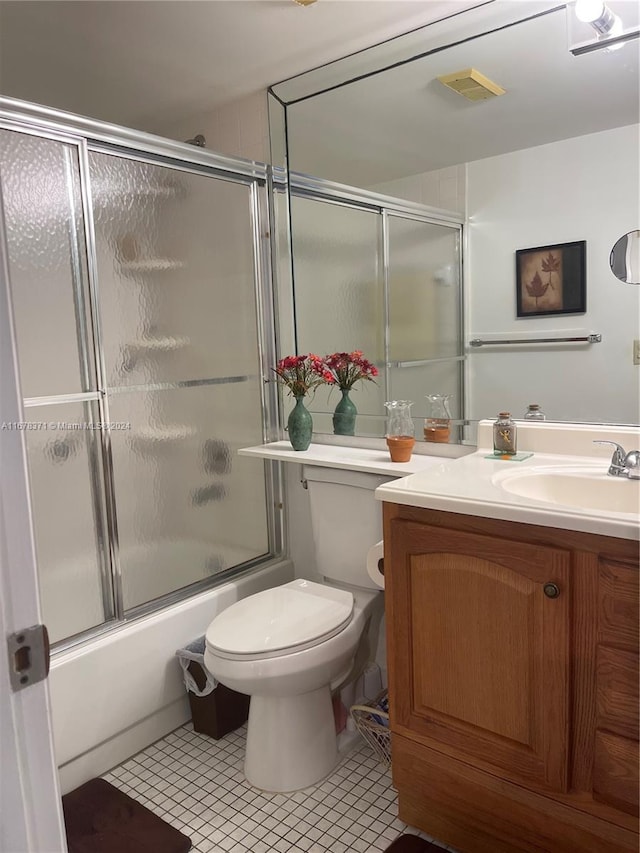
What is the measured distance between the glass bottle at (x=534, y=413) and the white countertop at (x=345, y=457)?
0.30 m

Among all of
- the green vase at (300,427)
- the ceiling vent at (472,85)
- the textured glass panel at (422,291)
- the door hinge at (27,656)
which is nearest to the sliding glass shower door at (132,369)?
the green vase at (300,427)

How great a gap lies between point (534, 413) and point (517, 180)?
26.2 inches

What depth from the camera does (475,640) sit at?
1459 mm

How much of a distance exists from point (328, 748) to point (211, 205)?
1.84 meters

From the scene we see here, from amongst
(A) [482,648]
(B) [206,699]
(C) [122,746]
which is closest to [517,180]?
(A) [482,648]

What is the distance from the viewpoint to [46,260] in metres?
1.81

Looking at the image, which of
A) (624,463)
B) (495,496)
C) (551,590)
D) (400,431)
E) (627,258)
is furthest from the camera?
(400,431)

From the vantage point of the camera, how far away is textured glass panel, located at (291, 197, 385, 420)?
2.30 meters

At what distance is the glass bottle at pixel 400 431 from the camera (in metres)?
1.98

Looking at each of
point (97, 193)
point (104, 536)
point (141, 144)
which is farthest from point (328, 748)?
point (141, 144)

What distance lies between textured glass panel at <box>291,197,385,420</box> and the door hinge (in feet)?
5.38

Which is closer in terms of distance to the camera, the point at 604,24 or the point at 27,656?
the point at 27,656

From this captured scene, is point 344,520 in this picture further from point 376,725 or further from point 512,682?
point 512,682

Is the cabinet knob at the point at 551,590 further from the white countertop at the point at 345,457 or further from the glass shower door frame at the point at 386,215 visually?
the glass shower door frame at the point at 386,215
